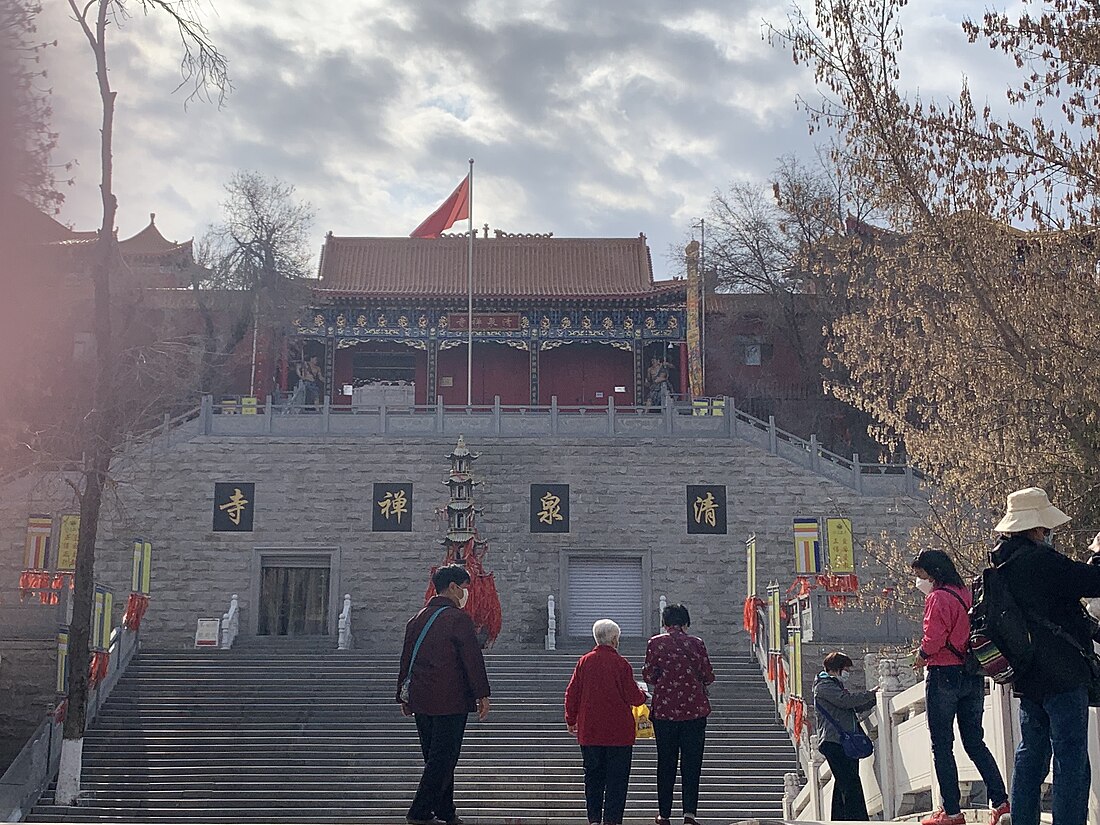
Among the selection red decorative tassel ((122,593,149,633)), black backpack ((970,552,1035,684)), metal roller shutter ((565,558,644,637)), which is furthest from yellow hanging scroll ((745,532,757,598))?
black backpack ((970,552,1035,684))

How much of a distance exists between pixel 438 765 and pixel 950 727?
2405 millimetres

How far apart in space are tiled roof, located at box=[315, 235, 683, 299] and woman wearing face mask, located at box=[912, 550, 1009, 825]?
70.8ft

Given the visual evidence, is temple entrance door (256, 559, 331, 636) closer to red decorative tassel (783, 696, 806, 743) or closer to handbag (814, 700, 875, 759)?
red decorative tassel (783, 696, 806, 743)

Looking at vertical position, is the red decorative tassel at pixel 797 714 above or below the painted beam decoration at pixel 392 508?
below

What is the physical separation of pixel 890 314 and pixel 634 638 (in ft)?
34.7

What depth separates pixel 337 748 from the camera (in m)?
14.4

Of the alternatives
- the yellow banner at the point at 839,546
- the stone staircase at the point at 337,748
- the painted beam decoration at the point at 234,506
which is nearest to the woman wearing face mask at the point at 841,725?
the stone staircase at the point at 337,748

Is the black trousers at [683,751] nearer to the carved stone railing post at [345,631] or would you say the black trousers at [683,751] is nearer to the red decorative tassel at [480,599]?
the red decorative tassel at [480,599]

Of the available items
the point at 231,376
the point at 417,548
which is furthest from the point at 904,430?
the point at 231,376

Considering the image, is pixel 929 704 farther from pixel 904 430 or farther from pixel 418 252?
pixel 418 252

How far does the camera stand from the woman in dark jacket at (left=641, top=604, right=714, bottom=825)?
255 inches

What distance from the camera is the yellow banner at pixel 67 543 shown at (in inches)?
747

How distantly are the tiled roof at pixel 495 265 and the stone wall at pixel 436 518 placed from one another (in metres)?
5.89

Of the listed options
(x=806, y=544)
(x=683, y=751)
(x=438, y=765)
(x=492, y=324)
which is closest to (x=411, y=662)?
(x=438, y=765)
